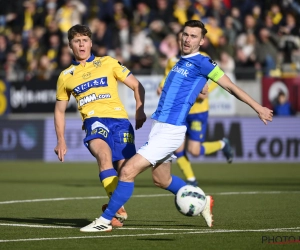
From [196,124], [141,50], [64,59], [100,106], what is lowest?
[196,124]

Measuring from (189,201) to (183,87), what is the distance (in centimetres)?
123

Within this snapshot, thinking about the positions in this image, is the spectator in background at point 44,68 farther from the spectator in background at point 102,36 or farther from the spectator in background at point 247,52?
the spectator in background at point 247,52

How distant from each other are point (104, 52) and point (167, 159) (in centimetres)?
1471

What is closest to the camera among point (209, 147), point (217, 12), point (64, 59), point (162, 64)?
point (209, 147)

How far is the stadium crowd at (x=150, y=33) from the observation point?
23.3 m

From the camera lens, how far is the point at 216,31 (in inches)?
949

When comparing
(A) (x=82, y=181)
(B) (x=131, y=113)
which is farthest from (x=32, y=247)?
(B) (x=131, y=113)

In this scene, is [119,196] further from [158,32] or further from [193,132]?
[158,32]

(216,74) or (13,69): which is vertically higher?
(13,69)

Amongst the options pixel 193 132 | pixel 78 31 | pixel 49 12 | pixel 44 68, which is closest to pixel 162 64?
pixel 44 68

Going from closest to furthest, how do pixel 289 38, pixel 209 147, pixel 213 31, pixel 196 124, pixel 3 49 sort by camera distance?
pixel 196 124
pixel 209 147
pixel 289 38
pixel 213 31
pixel 3 49

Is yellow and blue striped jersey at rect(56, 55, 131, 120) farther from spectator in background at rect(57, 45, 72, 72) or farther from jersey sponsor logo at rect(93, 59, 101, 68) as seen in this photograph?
spectator in background at rect(57, 45, 72, 72)

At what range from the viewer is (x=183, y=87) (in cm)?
933

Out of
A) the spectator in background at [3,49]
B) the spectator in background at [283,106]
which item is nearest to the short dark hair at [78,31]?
the spectator in background at [283,106]
